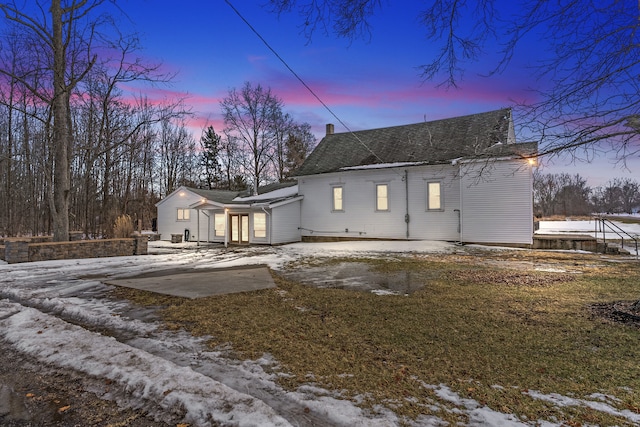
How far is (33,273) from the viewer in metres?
9.60

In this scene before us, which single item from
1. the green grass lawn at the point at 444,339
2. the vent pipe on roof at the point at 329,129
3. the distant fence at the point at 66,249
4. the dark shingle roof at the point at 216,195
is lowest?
the green grass lawn at the point at 444,339

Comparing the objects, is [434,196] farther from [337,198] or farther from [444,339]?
[444,339]

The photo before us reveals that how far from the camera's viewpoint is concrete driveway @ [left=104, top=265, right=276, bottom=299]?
24.1ft

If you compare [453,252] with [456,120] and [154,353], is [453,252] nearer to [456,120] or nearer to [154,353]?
[456,120]

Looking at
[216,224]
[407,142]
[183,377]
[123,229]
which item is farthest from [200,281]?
[407,142]

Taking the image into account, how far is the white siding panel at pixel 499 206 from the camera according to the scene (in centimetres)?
1562

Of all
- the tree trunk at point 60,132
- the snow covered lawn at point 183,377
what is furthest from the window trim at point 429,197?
the tree trunk at point 60,132

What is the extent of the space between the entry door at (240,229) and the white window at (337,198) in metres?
5.44

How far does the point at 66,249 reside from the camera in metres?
12.5

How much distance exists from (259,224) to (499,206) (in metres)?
12.8

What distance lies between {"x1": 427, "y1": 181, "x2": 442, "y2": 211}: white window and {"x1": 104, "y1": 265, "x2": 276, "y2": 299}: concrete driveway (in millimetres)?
10416

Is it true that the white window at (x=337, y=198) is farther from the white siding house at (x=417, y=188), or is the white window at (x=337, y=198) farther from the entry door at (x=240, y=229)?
the entry door at (x=240, y=229)

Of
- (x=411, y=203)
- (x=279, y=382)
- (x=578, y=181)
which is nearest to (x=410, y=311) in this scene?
(x=279, y=382)

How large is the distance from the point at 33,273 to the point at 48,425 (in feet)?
30.1
